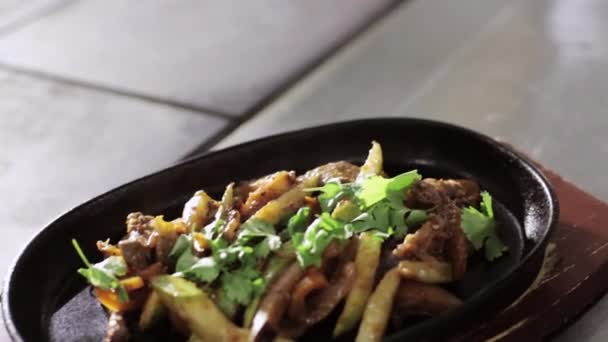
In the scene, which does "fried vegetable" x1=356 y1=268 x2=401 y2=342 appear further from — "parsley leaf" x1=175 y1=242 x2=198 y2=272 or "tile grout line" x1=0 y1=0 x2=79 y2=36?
"tile grout line" x1=0 y1=0 x2=79 y2=36

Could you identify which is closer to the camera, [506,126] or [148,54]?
[506,126]

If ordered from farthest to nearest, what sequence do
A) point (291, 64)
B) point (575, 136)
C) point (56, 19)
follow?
1. point (56, 19)
2. point (291, 64)
3. point (575, 136)

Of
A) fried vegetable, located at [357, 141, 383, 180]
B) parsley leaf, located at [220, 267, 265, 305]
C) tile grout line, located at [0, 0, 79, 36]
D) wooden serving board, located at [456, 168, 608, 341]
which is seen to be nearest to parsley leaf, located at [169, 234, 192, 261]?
parsley leaf, located at [220, 267, 265, 305]

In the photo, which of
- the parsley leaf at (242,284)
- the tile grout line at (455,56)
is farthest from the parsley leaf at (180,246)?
the tile grout line at (455,56)

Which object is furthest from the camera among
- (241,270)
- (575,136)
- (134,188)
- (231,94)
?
(231,94)

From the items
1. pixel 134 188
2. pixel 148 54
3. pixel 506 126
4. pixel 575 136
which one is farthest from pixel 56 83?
pixel 575 136

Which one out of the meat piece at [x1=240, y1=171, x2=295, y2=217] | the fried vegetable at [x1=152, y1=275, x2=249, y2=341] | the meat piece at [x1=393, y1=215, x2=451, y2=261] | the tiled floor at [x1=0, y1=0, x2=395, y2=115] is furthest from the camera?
the tiled floor at [x1=0, y1=0, x2=395, y2=115]

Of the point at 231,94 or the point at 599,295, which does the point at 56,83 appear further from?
the point at 599,295
